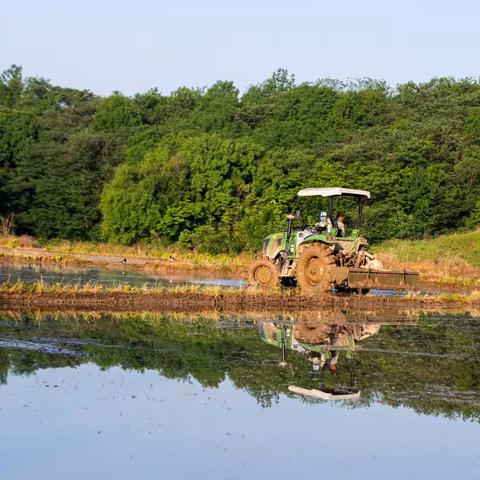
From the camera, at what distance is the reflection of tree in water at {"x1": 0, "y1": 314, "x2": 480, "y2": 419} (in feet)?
41.7

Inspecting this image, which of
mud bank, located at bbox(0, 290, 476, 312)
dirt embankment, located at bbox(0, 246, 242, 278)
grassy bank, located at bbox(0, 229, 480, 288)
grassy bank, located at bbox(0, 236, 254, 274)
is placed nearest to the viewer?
mud bank, located at bbox(0, 290, 476, 312)

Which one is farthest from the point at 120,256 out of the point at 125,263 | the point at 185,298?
the point at 185,298

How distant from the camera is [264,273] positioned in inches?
1035

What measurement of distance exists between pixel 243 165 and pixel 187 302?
37054 mm

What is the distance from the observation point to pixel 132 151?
66.4 meters

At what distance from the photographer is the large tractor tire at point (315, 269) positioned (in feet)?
77.8

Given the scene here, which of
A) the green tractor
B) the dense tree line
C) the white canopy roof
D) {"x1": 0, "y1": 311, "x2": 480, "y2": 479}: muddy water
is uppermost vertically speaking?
the dense tree line

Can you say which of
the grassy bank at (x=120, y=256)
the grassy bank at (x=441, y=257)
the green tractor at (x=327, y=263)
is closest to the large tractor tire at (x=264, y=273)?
the green tractor at (x=327, y=263)

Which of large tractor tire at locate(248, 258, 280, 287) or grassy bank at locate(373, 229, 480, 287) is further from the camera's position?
grassy bank at locate(373, 229, 480, 287)

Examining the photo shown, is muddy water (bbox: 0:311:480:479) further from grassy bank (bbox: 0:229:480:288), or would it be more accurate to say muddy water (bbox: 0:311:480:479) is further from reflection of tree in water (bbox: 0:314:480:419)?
grassy bank (bbox: 0:229:480:288)

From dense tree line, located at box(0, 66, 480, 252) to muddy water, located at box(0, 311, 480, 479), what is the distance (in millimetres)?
30274

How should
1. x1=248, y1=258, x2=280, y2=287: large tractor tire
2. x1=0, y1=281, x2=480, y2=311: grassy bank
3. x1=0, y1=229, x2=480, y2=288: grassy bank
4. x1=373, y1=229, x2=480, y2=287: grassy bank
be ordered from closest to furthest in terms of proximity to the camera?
x1=0, y1=281, x2=480, y2=311: grassy bank, x1=248, y1=258, x2=280, y2=287: large tractor tire, x1=373, y1=229, x2=480, y2=287: grassy bank, x1=0, y1=229, x2=480, y2=288: grassy bank

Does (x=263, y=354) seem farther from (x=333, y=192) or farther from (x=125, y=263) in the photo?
(x=125, y=263)

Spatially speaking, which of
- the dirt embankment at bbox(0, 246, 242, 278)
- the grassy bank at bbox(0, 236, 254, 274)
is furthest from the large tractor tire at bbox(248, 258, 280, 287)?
the grassy bank at bbox(0, 236, 254, 274)
